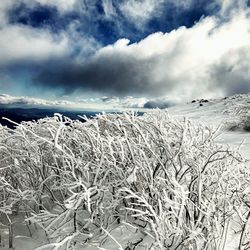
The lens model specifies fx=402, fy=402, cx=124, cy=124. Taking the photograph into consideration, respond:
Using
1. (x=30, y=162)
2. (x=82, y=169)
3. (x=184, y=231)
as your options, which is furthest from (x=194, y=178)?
(x=30, y=162)

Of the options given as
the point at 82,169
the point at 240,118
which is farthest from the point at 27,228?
the point at 240,118

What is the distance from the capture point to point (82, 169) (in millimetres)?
4074

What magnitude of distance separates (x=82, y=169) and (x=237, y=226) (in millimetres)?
1821

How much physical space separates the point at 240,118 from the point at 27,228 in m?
9.48

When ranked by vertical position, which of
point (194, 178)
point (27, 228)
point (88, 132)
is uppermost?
point (88, 132)

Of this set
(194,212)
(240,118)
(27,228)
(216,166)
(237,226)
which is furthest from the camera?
(240,118)

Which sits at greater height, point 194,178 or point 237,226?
point 194,178

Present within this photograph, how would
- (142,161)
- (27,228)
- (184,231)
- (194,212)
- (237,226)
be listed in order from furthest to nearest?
(27,228) < (237,226) < (142,161) < (194,212) < (184,231)

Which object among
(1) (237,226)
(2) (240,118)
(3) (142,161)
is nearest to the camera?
(3) (142,161)

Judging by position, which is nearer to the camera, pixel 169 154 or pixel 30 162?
pixel 169 154

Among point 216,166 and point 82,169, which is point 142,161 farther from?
point 216,166

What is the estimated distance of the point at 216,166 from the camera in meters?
4.69

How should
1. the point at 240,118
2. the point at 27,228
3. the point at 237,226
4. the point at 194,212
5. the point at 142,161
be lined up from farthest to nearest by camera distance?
1. the point at 240,118
2. the point at 27,228
3. the point at 237,226
4. the point at 142,161
5. the point at 194,212

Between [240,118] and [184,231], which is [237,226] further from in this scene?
[240,118]
